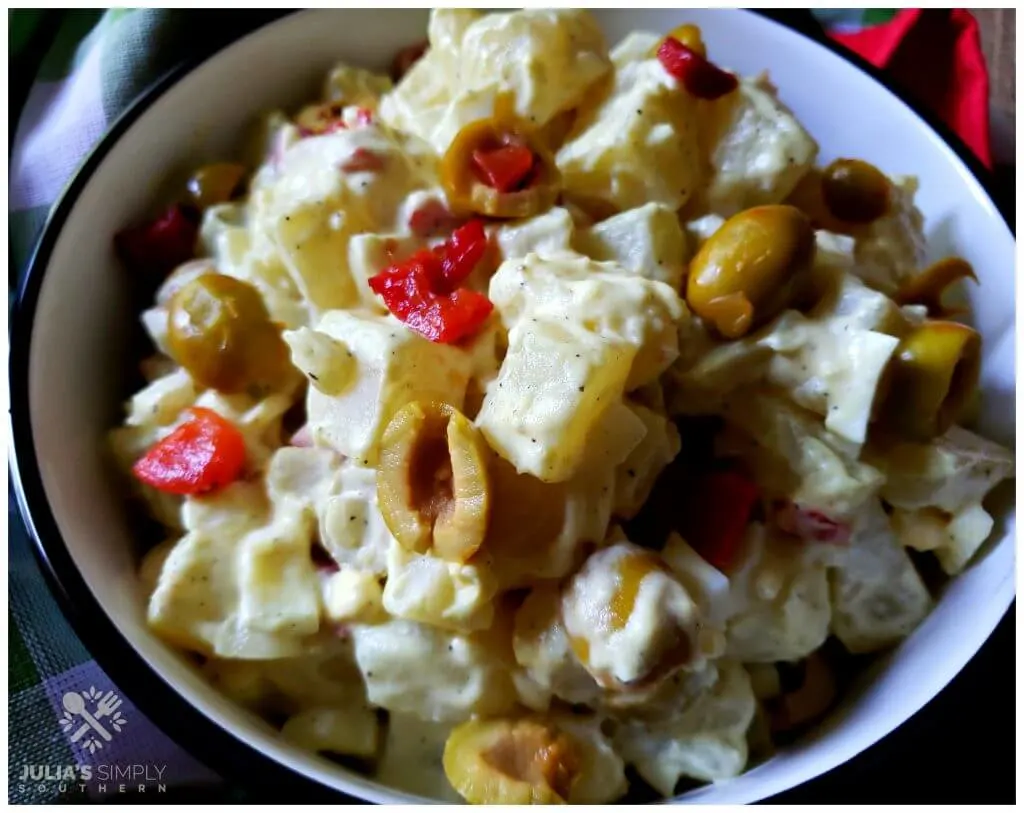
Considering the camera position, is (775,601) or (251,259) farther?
(251,259)

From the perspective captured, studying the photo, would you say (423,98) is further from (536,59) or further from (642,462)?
(642,462)

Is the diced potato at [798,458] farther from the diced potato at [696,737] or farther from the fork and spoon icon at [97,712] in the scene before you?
the fork and spoon icon at [97,712]

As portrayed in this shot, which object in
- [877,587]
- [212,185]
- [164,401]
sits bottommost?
[164,401]

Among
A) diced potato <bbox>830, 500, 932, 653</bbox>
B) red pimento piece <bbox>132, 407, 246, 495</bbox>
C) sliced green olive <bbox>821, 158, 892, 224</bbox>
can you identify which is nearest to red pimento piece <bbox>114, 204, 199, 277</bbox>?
red pimento piece <bbox>132, 407, 246, 495</bbox>

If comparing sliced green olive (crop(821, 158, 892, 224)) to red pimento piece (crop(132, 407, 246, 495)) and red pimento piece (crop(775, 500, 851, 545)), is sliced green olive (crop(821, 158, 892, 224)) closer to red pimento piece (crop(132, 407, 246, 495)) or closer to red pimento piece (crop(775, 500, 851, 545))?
red pimento piece (crop(775, 500, 851, 545))

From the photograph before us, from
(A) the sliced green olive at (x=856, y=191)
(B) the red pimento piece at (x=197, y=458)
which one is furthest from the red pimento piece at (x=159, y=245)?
(A) the sliced green olive at (x=856, y=191)

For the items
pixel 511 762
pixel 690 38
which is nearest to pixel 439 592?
pixel 511 762

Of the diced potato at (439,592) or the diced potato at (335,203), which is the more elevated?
the diced potato at (335,203)
